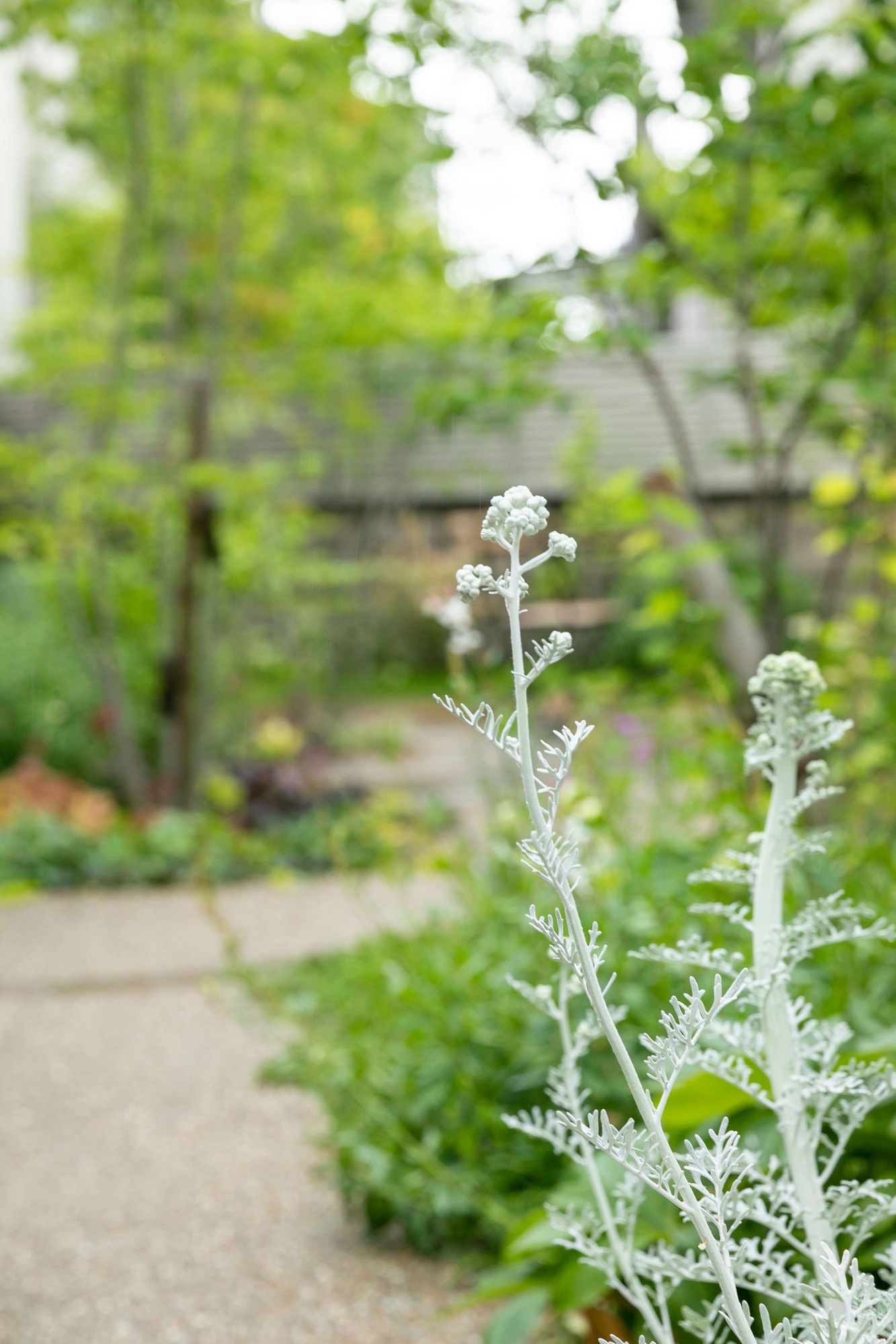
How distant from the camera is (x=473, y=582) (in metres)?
0.80

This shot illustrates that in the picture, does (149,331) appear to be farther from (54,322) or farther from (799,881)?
(799,881)

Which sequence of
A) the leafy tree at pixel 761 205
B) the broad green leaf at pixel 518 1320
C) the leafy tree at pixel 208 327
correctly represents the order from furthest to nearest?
the leafy tree at pixel 208 327 → the leafy tree at pixel 761 205 → the broad green leaf at pixel 518 1320

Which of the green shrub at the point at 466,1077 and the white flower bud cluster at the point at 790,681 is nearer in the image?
the white flower bud cluster at the point at 790,681

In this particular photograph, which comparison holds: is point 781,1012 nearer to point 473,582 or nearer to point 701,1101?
point 701,1101

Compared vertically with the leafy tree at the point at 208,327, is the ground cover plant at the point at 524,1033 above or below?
below

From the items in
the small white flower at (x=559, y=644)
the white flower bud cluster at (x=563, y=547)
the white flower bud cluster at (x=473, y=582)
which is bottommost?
the small white flower at (x=559, y=644)

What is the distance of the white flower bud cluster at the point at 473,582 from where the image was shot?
2.60 ft

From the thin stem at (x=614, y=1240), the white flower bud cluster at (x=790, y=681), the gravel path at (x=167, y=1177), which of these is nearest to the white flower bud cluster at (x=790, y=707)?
the white flower bud cluster at (x=790, y=681)

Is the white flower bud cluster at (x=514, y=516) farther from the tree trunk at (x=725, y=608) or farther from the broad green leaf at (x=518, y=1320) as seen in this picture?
the tree trunk at (x=725, y=608)

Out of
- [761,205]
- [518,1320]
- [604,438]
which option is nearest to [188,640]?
[761,205]

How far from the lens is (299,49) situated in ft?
18.2

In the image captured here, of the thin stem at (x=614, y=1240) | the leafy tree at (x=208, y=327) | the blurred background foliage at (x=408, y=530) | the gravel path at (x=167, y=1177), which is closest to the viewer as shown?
the thin stem at (x=614, y=1240)

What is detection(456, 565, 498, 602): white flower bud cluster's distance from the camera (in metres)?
0.79

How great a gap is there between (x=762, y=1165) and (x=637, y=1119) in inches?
18.5
